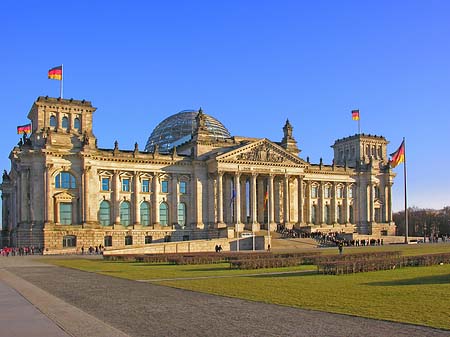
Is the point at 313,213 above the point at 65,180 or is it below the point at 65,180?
below

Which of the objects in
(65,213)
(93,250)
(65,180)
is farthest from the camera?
(65,213)

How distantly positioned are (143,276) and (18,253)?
54.1 meters

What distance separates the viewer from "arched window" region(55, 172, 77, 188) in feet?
298

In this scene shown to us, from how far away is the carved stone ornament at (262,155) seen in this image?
344 feet

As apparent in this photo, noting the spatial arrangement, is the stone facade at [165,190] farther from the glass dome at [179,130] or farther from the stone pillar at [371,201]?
the glass dome at [179,130]

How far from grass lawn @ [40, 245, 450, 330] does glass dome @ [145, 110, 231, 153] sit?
3264 inches

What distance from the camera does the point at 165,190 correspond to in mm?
102750

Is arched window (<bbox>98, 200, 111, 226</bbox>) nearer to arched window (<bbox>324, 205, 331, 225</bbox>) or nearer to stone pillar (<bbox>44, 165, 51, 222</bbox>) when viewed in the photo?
stone pillar (<bbox>44, 165, 51, 222</bbox>)

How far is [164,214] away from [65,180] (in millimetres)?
19595

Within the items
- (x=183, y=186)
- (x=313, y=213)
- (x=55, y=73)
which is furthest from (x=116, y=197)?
(x=313, y=213)

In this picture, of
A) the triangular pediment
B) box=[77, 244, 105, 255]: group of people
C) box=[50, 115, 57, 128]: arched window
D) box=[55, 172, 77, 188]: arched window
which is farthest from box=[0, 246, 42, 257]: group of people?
the triangular pediment

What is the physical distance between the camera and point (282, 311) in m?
20.2

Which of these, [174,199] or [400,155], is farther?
[174,199]

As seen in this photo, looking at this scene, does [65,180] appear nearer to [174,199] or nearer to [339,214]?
[174,199]
